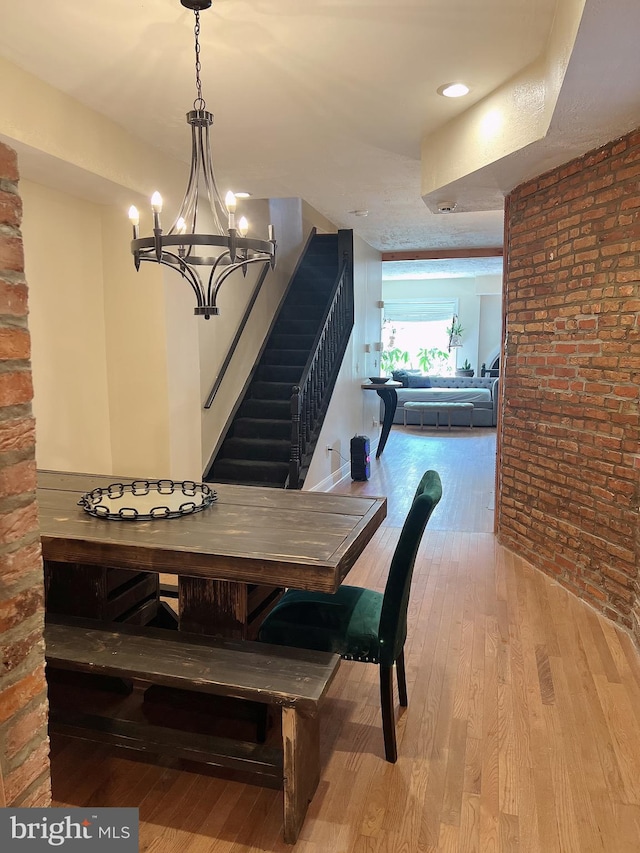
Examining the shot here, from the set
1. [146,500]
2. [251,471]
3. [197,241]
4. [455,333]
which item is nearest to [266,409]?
[251,471]

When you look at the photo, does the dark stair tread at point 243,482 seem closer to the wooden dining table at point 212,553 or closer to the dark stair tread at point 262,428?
the dark stair tread at point 262,428

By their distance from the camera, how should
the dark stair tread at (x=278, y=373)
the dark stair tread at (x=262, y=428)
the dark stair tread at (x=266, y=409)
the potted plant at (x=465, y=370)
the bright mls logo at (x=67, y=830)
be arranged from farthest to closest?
the potted plant at (x=465, y=370), the dark stair tread at (x=278, y=373), the dark stair tread at (x=266, y=409), the dark stair tread at (x=262, y=428), the bright mls logo at (x=67, y=830)

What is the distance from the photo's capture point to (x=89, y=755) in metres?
2.12

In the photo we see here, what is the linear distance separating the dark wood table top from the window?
1114 centimetres

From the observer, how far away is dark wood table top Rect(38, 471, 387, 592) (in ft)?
6.15

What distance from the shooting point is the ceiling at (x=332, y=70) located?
2.26m

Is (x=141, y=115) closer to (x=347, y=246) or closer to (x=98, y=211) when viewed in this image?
(x=98, y=211)

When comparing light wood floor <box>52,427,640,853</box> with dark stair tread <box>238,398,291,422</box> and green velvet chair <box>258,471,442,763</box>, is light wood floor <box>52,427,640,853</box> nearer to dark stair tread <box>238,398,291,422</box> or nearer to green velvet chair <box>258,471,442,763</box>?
green velvet chair <box>258,471,442,763</box>

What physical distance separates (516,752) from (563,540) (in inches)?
66.6

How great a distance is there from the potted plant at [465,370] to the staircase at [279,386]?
6.00 meters

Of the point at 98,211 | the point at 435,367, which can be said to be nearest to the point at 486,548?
the point at 98,211

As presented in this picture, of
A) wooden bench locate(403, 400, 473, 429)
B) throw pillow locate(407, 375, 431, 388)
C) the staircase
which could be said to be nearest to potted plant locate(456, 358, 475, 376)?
throw pillow locate(407, 375, 431, 388)

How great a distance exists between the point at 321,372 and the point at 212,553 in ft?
12.5

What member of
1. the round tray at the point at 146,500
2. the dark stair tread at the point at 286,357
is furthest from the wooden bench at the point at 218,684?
the dark stair tread at the point at 286,357
